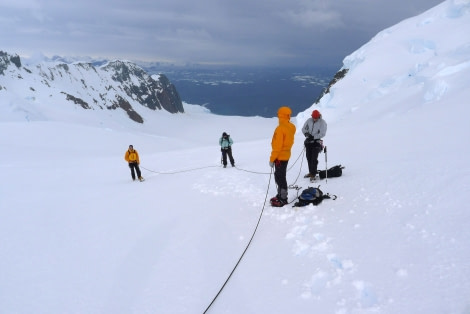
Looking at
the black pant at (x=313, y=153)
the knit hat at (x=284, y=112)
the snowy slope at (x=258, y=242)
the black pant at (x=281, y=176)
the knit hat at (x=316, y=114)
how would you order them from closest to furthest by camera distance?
the snowy slope at (x=258, y=242), the knit hat at (x=284, y=112), the black pant at (x=281, y=176), the knit hat at (x=316, y=114), the black pant at (x=313, y=153)

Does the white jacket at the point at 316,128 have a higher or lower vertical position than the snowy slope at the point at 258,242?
higher

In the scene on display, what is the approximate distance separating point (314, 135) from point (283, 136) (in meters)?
2.23

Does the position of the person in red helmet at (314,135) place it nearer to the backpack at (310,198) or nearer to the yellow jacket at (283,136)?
the yellow jacket at (283,136)

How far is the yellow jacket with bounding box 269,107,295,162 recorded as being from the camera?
6855 mm

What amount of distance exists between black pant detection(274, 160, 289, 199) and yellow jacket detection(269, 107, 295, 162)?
0.52 ft

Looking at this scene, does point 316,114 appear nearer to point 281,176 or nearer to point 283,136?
point 283,136

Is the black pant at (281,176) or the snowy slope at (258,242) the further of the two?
the black pant at (281,176)

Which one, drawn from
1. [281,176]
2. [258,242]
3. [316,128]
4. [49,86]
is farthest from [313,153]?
[49,86]

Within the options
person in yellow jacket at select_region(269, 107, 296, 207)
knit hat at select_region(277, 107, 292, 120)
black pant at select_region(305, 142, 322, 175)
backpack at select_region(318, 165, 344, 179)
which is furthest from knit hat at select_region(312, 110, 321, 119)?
knit hat at select_region(277, 107, 292, 120)

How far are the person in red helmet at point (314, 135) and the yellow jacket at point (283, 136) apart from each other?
1.91 meters

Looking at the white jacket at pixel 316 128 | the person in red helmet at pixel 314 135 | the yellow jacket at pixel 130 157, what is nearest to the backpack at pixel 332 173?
the person in red helmet at pixel 314 135

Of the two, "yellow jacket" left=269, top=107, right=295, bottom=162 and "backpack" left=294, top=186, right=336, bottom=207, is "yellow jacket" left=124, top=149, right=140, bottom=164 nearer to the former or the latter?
"yellow jacket" left=269, top=107, right=295, bottom=162

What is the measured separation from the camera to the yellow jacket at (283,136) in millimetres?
6855

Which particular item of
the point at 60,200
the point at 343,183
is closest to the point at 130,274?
the point at 343,183
